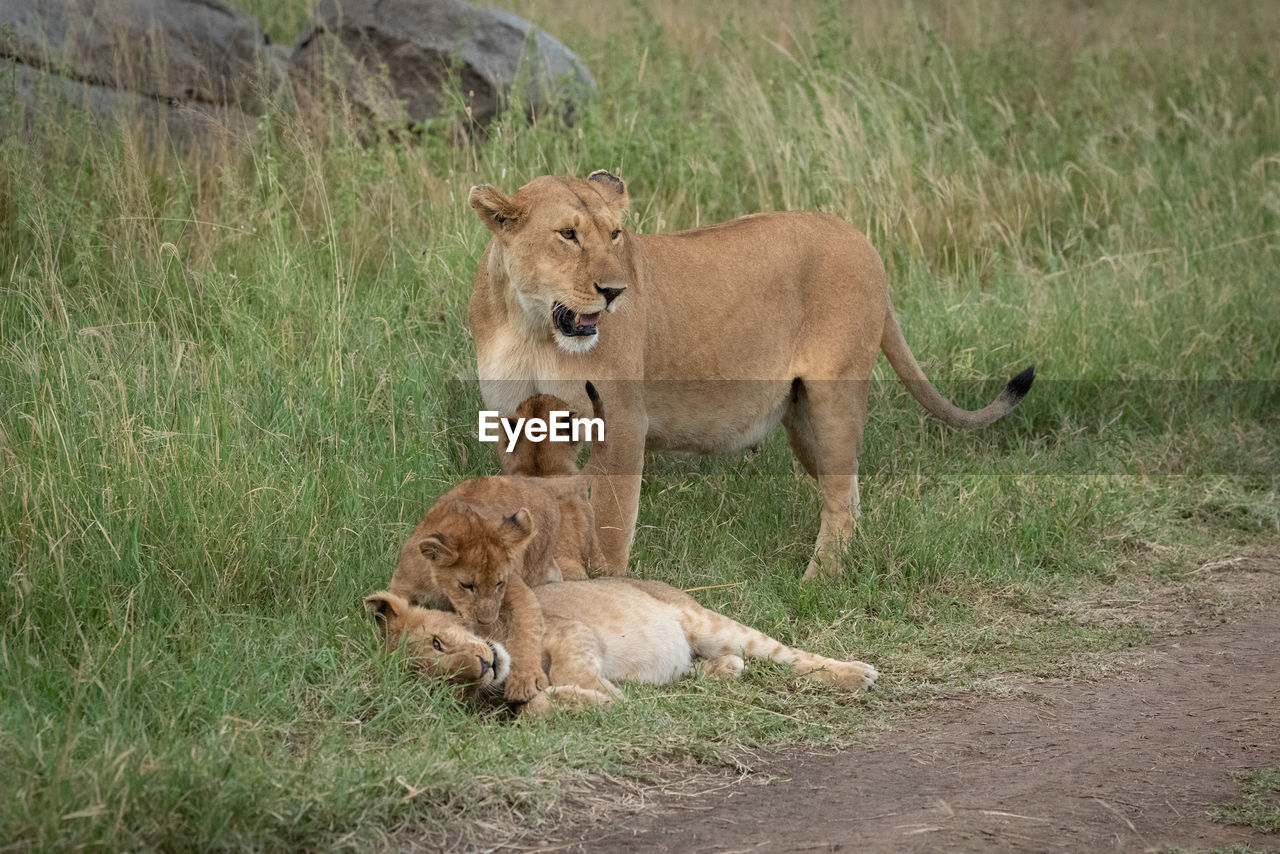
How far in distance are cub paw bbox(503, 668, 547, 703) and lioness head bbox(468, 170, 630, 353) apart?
1.26m

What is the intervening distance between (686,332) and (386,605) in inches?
71.7

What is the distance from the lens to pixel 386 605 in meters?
3.90

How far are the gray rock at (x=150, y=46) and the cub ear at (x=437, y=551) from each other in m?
3.88

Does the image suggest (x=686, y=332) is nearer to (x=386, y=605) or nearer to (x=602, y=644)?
(x=602, y=644)

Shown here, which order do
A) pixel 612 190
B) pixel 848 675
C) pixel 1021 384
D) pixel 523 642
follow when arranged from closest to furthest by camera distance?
pixel 523 642
pixel 848 675
pixel 612 190
pixel 1021 384

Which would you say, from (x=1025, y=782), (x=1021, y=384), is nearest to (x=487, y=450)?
(x=1021, y=384)

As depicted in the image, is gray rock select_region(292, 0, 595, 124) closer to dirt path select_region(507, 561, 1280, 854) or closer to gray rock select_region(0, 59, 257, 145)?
gray rock select_region(0, 59, 257, 145)

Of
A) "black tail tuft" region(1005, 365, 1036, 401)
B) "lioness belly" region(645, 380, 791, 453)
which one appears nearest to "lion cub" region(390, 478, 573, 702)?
"lioness belly" region(645, 380, 791, 453)

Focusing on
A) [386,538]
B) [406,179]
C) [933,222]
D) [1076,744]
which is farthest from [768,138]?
[1076,744]

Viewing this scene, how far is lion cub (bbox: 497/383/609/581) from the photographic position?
464 cm

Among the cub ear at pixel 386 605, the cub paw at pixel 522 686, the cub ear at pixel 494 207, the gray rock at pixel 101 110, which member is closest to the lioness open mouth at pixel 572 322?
the cub ear at pixel 494 207

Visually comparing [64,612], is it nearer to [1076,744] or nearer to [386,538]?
[386,538]

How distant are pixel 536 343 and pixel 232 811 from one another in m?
2.12

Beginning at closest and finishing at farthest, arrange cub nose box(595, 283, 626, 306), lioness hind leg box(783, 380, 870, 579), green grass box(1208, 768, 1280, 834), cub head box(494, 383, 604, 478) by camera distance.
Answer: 1. green grass box(1208, 768, 1280, 834)
2. cub nose box(595, 283, 626, 306)
3. cub head box(494, 383, 604, 478)
4. lioness hind leg box(783, 380, 870, 579)
